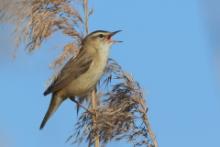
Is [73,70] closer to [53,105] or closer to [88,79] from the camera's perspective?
[88,79]

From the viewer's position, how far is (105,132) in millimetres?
3236

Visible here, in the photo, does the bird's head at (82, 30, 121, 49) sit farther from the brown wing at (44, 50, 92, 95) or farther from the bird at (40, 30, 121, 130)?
the brown wing at (44, 50, 92, 95)

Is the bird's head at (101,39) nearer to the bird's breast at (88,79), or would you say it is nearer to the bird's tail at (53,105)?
the bird's breast at (88,79)

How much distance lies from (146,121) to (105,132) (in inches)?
13.9

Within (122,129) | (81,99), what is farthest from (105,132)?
(81,99)

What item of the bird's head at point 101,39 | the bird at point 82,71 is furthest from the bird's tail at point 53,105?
the bird's head at point 101,39

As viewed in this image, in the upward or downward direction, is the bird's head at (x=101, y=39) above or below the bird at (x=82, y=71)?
above

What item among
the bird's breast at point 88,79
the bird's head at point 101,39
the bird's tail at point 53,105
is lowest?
the bird's tail at point 53,105

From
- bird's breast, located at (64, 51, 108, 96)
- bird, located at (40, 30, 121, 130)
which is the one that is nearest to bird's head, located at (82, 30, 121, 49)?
bird, located at (40, 30, 121, 130)

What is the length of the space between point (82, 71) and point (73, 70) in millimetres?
122

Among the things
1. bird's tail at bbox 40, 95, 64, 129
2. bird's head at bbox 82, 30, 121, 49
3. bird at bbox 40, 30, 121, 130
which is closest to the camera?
bird's tail at bbox 40, 95, 64, 129

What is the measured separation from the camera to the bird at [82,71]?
504 cm

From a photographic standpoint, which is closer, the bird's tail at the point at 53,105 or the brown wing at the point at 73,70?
the bird's tail at the point at 53,105

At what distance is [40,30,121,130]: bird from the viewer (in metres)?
5.04
